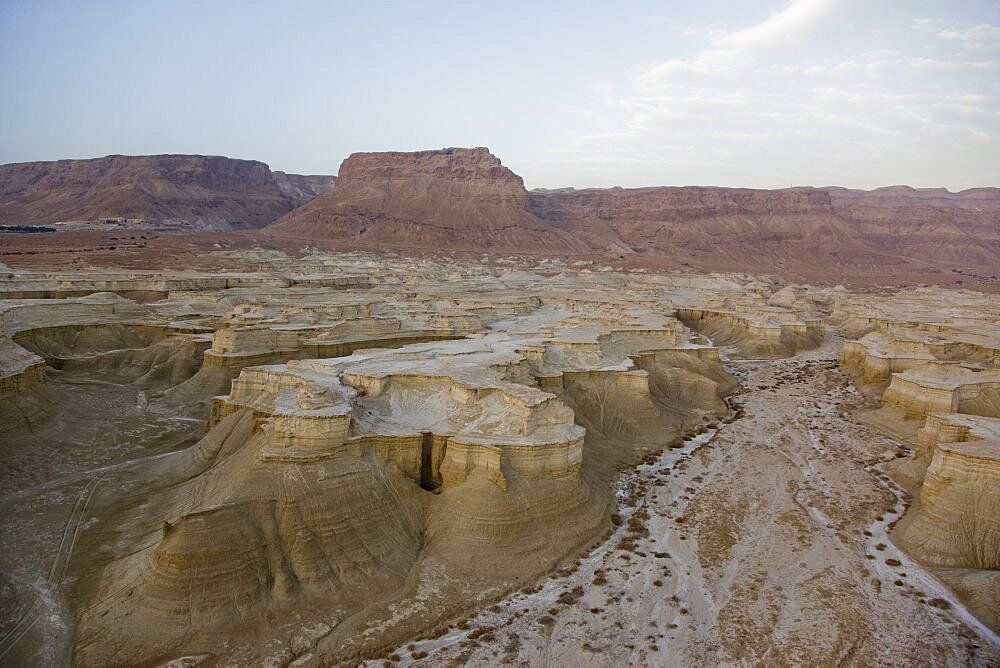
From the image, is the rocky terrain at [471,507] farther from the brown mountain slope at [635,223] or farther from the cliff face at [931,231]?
the cliff face at [931,231]

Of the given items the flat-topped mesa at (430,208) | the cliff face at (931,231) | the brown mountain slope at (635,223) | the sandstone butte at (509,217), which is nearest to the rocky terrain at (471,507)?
the sandstone butte at (509,217)

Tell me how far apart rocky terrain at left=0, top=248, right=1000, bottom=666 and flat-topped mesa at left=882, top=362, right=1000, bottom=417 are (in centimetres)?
12

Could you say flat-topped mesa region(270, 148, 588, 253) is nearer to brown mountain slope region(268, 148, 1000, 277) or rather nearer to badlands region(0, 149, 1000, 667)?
brown mountain slope region(268, 148, 1000, 277)

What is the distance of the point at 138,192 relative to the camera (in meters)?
158

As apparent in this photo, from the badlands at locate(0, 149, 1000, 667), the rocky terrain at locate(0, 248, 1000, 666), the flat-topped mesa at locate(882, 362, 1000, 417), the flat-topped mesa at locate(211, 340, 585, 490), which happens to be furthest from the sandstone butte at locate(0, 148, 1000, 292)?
the flat-topped mesa at locate(211, 340, 585, 490)

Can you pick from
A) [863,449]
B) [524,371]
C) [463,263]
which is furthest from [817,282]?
[524,371]

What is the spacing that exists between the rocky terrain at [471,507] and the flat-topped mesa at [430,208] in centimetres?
10783

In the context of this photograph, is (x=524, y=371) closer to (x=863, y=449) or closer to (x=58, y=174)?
(x=863, y=449)

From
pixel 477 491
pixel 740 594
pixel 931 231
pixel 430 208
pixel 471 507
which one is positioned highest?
pixel 430 208

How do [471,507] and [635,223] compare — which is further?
[635,223]

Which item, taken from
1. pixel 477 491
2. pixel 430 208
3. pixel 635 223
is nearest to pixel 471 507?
pixel 477 491

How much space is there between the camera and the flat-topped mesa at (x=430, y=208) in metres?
146

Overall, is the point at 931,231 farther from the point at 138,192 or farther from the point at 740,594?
the point at 138,192

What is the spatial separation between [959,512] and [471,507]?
14.9 metres
